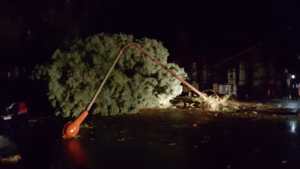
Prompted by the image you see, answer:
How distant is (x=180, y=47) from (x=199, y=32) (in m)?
1.36

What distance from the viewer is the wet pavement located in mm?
9594

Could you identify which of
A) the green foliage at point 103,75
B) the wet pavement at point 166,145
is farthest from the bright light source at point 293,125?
the green foliage at point 103,75

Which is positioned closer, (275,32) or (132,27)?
(275,32)

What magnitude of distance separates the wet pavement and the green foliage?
126 cm

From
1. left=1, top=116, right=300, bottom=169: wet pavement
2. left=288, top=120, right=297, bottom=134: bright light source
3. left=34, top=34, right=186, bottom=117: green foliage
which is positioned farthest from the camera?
left=34, top=34, right=186, bottom=117: green foliage

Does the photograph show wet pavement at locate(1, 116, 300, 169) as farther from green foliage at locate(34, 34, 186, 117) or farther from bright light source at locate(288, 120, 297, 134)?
green foliage at locate(34, 34, 186, 117)

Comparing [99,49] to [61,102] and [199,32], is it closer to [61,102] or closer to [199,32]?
[61,102]

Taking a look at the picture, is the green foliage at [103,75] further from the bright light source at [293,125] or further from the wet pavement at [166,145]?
the bright light source at [293,125]

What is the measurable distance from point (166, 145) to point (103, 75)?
21.1 feet

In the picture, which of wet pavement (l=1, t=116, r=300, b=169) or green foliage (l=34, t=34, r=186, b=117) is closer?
wet pavement (l=1, t=116, r=300, b=169)

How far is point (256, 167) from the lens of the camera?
9.11 meters

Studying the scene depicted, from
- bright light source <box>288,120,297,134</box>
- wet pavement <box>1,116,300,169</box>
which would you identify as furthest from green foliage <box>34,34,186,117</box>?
bright light source <box>288,120,297,134</box>

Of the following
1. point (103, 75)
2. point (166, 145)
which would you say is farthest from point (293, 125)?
point (103, 75)

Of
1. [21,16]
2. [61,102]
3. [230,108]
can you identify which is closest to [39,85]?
[61,102]
